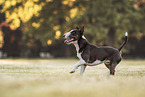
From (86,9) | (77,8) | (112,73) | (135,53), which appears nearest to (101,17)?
(86,9)

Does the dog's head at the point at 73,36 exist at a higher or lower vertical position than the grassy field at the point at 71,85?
higher

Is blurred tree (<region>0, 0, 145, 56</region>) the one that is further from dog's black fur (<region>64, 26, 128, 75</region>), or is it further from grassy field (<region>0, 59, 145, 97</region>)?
grassy field (<region>0, 59, 145, 97</region>)

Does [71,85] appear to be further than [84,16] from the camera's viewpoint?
No

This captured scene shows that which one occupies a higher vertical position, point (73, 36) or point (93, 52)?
point (73, 36)

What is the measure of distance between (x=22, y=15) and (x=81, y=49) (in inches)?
905

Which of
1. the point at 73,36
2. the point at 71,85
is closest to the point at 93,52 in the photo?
the point at 73,36

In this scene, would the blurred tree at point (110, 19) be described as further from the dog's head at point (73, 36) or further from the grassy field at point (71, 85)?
the grassy field at point (71, 85)

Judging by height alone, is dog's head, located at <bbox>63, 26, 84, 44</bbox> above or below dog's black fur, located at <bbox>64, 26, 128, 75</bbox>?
above

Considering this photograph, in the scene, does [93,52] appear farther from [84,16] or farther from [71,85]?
[84,16]

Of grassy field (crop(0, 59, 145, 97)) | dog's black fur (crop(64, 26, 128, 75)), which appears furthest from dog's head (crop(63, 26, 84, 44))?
grassy field (crop(0, 59, 145, 97))

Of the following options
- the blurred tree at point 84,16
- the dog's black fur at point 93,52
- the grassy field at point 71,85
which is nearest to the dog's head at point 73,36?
the dog's black fur at point 93,52

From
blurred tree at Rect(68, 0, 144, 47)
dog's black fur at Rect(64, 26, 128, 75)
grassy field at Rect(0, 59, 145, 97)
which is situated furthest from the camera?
blurred tree at Rect(68, 0, 144, 47)

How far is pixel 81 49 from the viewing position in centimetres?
916

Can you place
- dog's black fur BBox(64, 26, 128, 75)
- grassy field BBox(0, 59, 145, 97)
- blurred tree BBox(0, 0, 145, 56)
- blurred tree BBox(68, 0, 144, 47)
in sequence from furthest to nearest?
blurred tree BBox(0, 0, 145, 56)
blurred tree BBox(68, 0, 144, 47)
dog's black fur BBox(64, 26, 128, 75)
grassy field BBox(0, 59, 145, 97)
